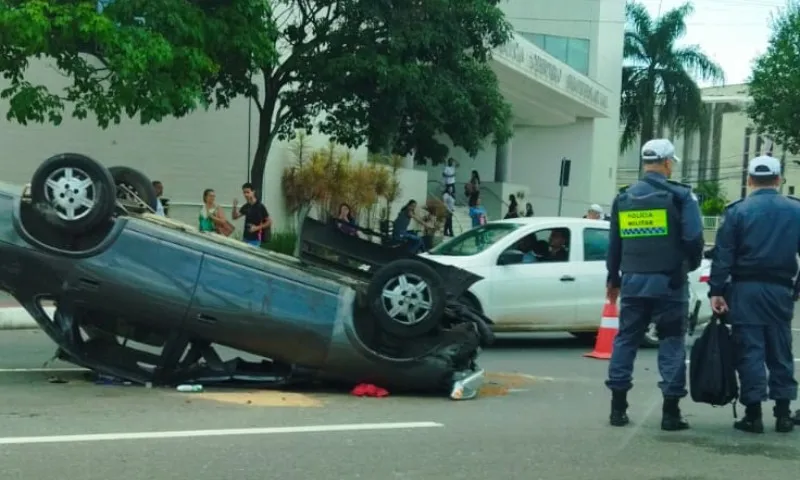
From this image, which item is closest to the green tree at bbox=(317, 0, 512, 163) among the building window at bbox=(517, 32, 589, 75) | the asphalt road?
the asphalt road

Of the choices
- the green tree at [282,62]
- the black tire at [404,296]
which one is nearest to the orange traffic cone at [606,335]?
the black tire at [404,296]

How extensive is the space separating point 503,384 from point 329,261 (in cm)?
186

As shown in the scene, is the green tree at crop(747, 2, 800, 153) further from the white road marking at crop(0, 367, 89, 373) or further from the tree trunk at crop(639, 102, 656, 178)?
the white road marking at crop(0, 367, 89, 373)

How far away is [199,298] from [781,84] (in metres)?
32.2

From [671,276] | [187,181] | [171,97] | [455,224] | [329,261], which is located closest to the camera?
[671,276]

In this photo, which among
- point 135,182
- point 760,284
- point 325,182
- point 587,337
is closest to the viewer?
point 760,284

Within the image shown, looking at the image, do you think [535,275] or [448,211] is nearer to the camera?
[535,275]

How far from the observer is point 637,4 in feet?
168

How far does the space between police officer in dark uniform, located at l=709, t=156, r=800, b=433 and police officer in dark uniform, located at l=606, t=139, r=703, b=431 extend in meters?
0.26

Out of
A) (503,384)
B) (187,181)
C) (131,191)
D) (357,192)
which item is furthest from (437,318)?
(357,192)

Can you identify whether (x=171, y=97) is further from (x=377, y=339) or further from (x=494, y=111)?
(x=377, y=339)

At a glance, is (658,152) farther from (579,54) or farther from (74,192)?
(579,54)

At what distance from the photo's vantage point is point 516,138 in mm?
48375

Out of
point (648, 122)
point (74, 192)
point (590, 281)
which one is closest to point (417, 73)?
point (590, 281)
